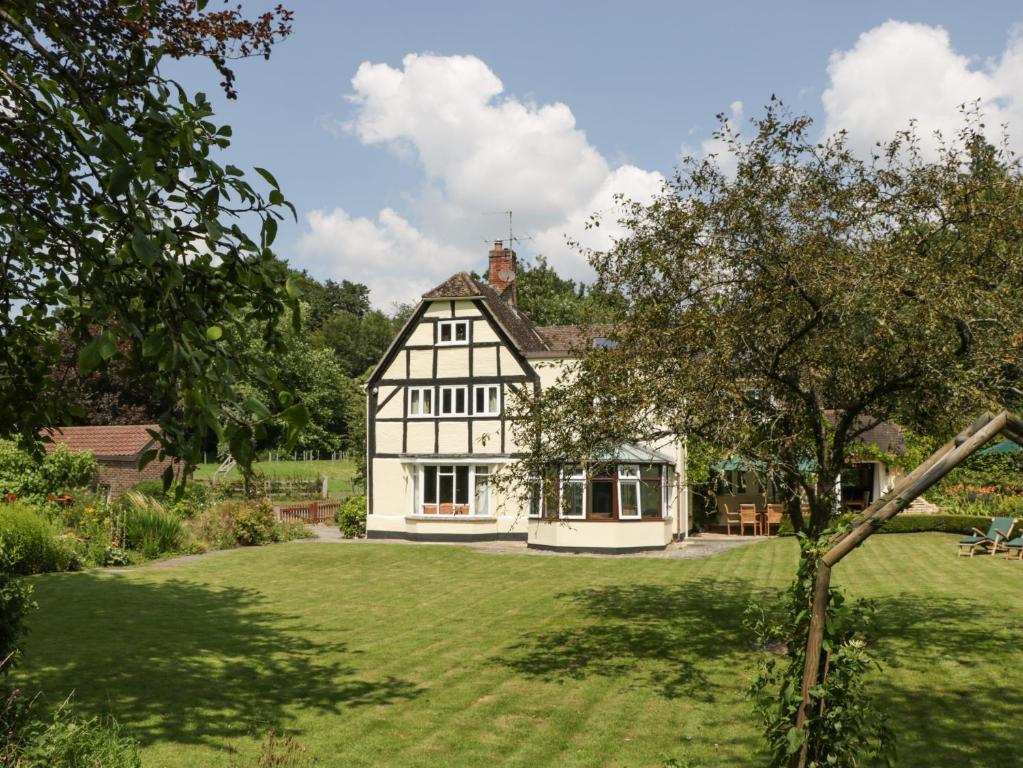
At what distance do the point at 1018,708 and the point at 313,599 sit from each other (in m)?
12.5

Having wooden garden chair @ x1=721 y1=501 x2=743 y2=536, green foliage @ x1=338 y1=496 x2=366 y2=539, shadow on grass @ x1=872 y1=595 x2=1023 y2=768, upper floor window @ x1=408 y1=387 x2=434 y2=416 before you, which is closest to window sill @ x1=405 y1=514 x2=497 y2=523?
green foliage @ x1=338 y1=496 x2=366 y2=539

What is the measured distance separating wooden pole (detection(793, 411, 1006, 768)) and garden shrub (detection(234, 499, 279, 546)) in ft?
77.5

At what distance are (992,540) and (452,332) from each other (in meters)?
17.1

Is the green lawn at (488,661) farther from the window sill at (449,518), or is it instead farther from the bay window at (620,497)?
the window sill at (449,518)

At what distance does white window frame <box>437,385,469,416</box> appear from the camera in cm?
2933

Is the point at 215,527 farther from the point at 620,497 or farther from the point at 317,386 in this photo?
the point at 317,386

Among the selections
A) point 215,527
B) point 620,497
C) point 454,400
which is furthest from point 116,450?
point 620,497

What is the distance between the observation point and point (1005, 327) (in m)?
9.99

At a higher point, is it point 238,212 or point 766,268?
point 766,268

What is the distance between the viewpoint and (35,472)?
951 inches

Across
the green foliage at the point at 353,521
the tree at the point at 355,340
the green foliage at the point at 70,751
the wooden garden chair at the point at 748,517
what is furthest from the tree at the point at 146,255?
the tree at the point at 355,340

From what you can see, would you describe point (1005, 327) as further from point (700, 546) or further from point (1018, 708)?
point (700, 546)

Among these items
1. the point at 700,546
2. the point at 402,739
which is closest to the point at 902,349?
the point at 402,739

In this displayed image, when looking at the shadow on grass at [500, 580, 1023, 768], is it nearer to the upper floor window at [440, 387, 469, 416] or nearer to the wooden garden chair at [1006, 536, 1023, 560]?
the wooden garden chair at [1006, 536, 1023, 560]
